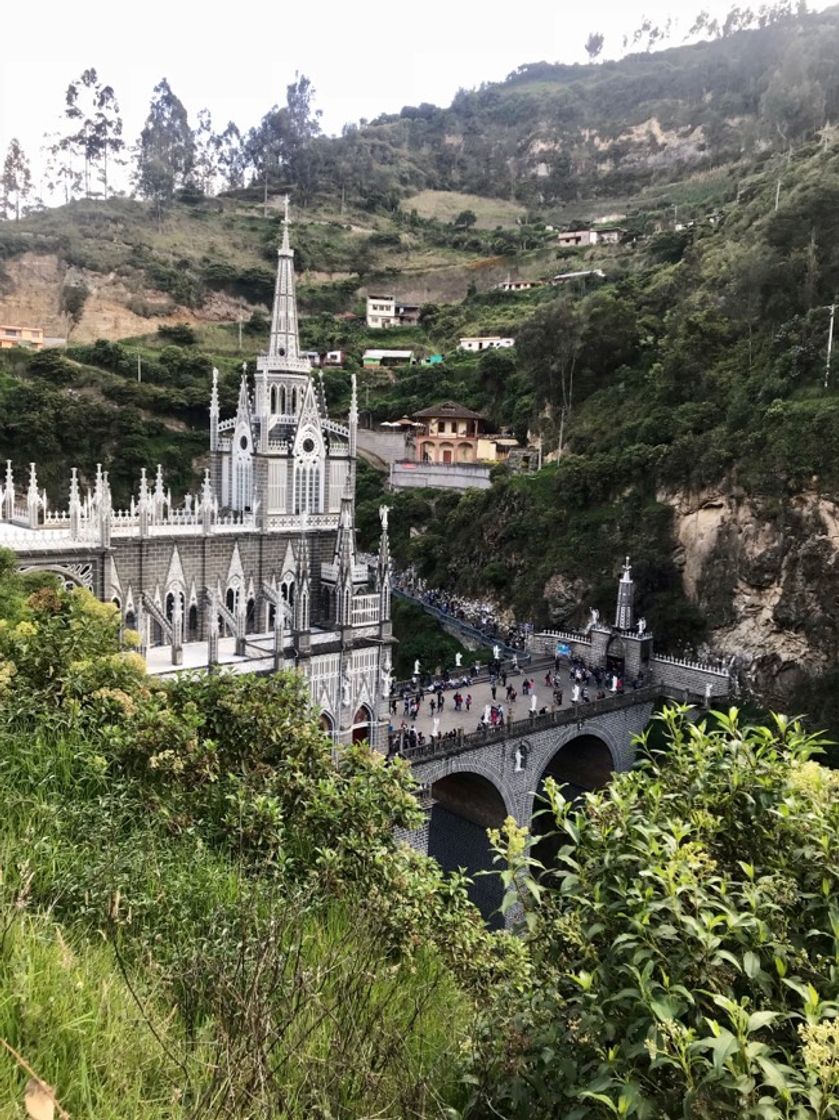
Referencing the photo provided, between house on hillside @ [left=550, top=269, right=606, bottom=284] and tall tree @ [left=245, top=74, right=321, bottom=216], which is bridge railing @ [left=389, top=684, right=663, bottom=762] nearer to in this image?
house on hillside @ [left=550, top=269, right=606, bottom=284]

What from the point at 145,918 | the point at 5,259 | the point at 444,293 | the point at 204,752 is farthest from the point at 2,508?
the point at 444,293

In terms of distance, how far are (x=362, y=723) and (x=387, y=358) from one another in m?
55.0

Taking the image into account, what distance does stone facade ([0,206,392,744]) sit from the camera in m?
23.6

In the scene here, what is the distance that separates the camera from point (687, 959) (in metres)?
4.32

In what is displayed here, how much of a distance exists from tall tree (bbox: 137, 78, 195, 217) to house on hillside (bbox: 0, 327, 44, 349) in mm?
34627

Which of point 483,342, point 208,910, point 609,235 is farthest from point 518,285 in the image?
point 208,910

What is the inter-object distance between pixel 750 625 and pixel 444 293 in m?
64.0

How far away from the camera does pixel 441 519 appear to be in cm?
5181

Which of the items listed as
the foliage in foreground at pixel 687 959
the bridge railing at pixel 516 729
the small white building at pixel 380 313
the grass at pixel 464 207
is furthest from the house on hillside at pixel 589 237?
the foliage in foreground at pixel 687 959

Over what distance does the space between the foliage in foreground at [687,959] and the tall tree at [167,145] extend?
10283 cm

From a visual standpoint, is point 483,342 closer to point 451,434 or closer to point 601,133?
point 451,434

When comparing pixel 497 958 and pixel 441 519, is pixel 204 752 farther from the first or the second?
pixel 441 519

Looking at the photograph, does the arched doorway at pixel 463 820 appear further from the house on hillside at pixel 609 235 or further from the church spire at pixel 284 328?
the house on hillside at pixel 609 235

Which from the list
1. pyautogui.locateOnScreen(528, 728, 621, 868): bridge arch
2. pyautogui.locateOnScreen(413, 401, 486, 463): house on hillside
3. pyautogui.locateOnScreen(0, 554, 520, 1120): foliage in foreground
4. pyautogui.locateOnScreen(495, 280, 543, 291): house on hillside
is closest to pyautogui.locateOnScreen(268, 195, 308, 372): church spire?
pyautogui.locateOnScreen(528, 728, 621, 868): bridge arch
